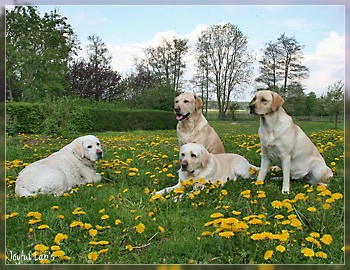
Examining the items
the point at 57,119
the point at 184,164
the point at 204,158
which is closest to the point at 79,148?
the point at 184,164

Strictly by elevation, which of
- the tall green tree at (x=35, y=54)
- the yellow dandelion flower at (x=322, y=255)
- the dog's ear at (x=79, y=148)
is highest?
the tall green tree at (x=35, y=54)

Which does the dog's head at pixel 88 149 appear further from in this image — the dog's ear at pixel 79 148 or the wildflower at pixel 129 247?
the wildflower at pixel 129 247

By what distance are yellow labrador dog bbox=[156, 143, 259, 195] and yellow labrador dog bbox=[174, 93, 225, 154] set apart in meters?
0.87

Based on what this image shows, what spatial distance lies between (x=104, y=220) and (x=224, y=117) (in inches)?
320

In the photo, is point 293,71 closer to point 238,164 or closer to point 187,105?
point 187,105

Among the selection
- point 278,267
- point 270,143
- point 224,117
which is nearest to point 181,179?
point 270,143

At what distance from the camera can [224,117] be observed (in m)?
10.8

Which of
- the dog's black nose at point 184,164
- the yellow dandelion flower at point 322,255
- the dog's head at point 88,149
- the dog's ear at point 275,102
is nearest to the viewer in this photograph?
the yellow dandelion flower at point 322,255

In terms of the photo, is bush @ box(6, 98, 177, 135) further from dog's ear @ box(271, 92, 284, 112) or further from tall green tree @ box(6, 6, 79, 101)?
dog's ear @ box(271, 92, 284, 112)

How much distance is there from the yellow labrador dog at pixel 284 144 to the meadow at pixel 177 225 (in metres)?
0.21

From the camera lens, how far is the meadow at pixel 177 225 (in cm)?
235

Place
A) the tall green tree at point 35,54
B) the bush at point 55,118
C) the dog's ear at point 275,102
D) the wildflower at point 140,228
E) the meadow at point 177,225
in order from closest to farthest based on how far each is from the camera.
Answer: the meadow at point 177,225
the wildflower at point 140,228
the dog's ear at point 275,102
the bush at point 55,118
the tall green tree at point 35,54

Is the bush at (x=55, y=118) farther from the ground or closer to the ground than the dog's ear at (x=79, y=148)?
farther from the ground

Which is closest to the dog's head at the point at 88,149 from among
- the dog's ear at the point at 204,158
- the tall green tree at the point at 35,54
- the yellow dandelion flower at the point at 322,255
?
the dog's ear at the point at 204,158
